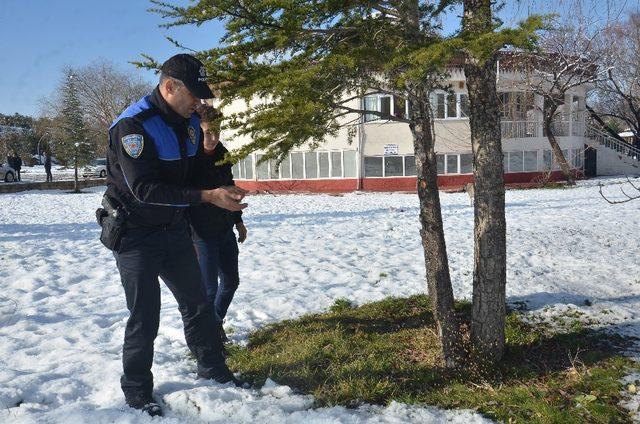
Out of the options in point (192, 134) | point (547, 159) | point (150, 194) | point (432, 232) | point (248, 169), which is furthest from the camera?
point (248, 169)

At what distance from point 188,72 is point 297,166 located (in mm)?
22540

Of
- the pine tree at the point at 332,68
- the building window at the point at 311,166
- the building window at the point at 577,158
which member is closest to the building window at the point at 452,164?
the building window at the point at 311,166

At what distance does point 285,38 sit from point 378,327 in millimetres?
2772

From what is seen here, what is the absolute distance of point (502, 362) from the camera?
13.4 ft

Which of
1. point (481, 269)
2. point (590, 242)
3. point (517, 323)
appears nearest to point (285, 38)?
point (481, 269)

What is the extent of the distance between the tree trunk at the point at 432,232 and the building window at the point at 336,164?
818 inches

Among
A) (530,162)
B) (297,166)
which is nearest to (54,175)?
(297,166)

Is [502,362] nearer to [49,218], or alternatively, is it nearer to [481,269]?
[481,269]

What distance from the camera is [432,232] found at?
431 cm

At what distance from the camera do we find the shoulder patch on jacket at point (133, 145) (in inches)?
118

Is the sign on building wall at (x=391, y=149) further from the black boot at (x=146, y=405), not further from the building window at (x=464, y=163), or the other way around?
the black boot at (x=146, y=405)

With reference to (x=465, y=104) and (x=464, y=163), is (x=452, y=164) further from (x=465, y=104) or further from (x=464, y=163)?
(x=465, y=104)

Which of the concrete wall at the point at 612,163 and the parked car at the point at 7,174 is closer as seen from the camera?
the concrete wall at the point at 612,163

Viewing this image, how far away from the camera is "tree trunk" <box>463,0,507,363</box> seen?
12.3 ft
